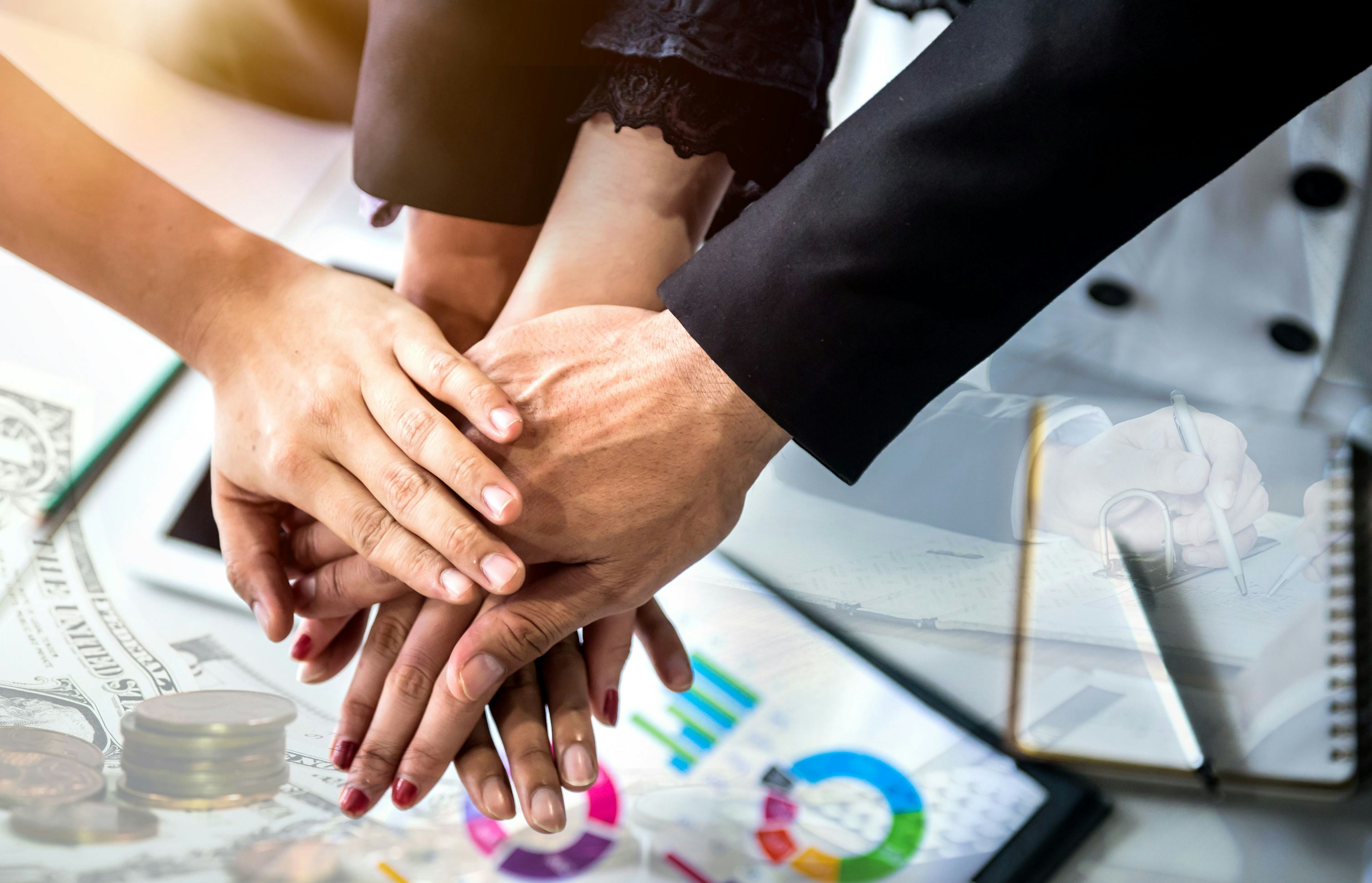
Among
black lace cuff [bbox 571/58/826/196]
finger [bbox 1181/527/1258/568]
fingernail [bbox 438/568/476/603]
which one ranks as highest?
black lace cuff [bbox 571/58/826/196]

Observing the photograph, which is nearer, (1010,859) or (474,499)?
(474,499)

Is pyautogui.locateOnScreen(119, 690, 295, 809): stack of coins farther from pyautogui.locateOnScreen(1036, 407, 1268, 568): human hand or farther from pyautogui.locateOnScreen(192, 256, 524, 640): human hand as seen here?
pyautogui.locateOnScreen(1036, 407, 1268, 568): human hand

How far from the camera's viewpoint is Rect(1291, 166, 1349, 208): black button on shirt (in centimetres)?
48

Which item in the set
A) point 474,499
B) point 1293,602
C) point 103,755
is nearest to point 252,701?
point 103,755

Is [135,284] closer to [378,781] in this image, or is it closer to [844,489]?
[378,781]

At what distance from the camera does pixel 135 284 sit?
19.7 inches

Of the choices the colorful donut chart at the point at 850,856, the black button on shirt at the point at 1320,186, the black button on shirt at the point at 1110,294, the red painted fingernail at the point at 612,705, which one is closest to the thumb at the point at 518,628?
the red painted fingernail at the point at 612,705

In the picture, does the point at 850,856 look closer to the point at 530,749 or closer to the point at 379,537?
the point at 530,749

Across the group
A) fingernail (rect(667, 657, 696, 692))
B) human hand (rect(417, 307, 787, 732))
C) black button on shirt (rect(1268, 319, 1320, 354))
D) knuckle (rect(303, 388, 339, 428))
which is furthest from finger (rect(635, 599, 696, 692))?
black button on shirt (rect(1268, 319, 1320, 354))

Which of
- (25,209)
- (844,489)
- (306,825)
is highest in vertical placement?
(25,209)

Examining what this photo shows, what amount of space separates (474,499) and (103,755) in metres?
0.24

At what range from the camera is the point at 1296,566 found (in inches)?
17.3

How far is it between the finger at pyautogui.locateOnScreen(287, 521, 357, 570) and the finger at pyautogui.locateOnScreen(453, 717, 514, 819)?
0.12m

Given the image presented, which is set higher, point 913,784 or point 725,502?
point 725,502
